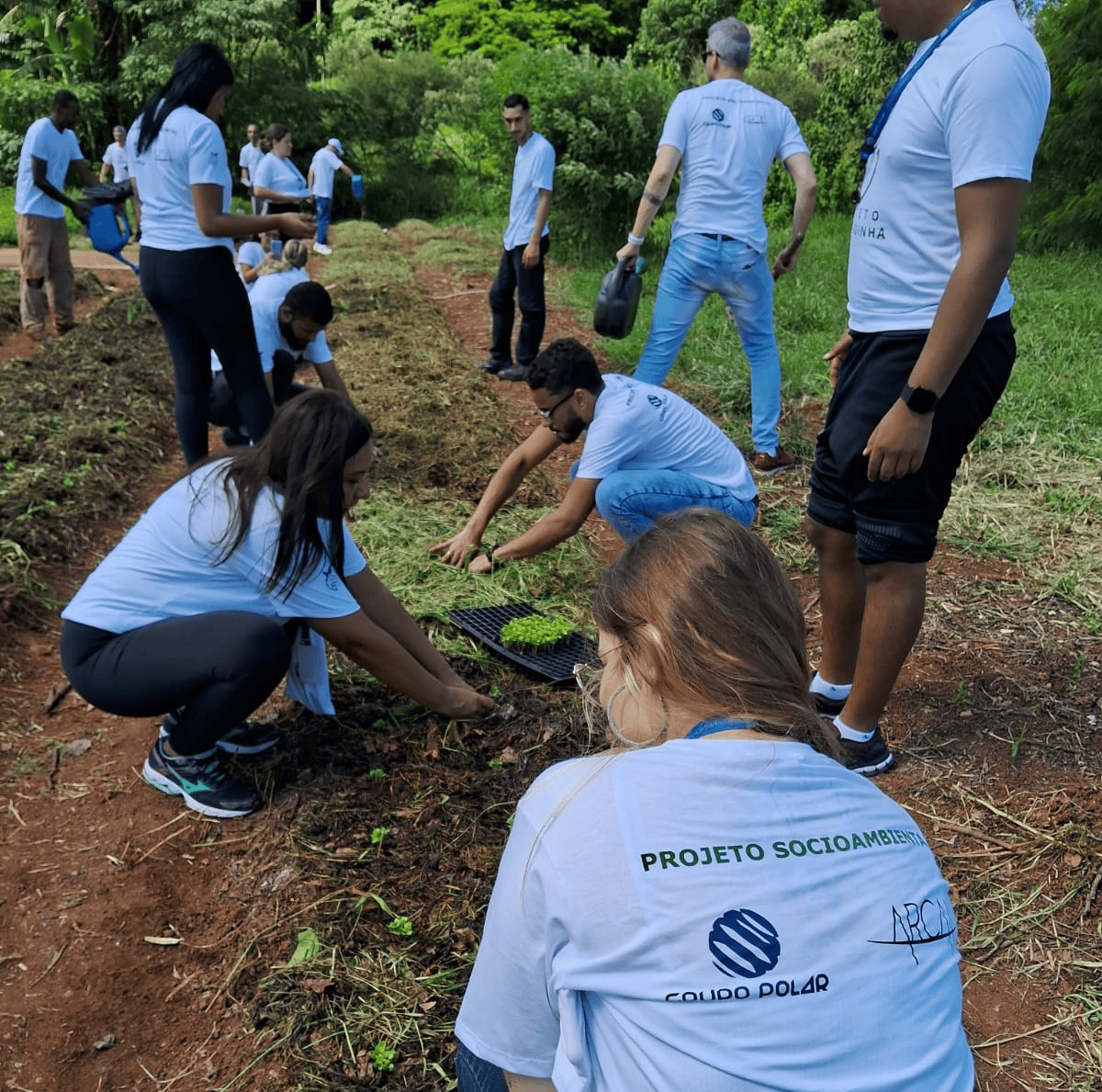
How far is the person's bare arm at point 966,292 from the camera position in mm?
2195

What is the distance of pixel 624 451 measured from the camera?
352 centimetres

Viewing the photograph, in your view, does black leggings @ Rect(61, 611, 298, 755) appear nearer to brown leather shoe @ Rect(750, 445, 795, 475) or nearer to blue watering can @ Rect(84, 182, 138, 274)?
brown leather shoe @ Rect(750, 445, 795, 475)

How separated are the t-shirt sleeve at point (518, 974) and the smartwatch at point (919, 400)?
151 centimetres

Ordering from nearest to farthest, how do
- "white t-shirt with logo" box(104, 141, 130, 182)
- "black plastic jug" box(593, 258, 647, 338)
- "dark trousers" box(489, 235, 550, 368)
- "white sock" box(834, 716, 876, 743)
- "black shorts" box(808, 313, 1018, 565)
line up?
"black shorts" box(808, 313, 1018, 565)
"white sock" box(834, 716, 876, 743)
"black plastic jug" box(593, 258, 647, 338)
"dark trousers" box(489, 235, 550, 368)
"white t-shirt with logo" box(104, 141, 130, 182)

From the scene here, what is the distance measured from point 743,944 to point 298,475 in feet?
5.69

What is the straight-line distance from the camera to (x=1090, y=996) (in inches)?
90.3

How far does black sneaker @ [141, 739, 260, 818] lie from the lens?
9.32 ft

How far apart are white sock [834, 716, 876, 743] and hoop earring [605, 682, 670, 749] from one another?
159 cm

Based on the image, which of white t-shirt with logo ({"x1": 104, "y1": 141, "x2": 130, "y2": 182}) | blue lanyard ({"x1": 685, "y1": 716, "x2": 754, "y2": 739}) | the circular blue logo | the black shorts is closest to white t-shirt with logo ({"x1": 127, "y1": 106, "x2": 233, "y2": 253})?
the black shorts

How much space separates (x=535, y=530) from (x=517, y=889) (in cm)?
257

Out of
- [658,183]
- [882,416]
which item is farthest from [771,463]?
[882,416]

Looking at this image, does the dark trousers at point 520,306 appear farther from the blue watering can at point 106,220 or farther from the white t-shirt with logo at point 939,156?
the white t-shirt with logo at point 939,156

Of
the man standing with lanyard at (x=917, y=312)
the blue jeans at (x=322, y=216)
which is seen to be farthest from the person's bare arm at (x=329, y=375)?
the blue jeans at (x=322, y=216)

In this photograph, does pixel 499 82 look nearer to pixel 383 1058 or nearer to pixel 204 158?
pixel 204 158
